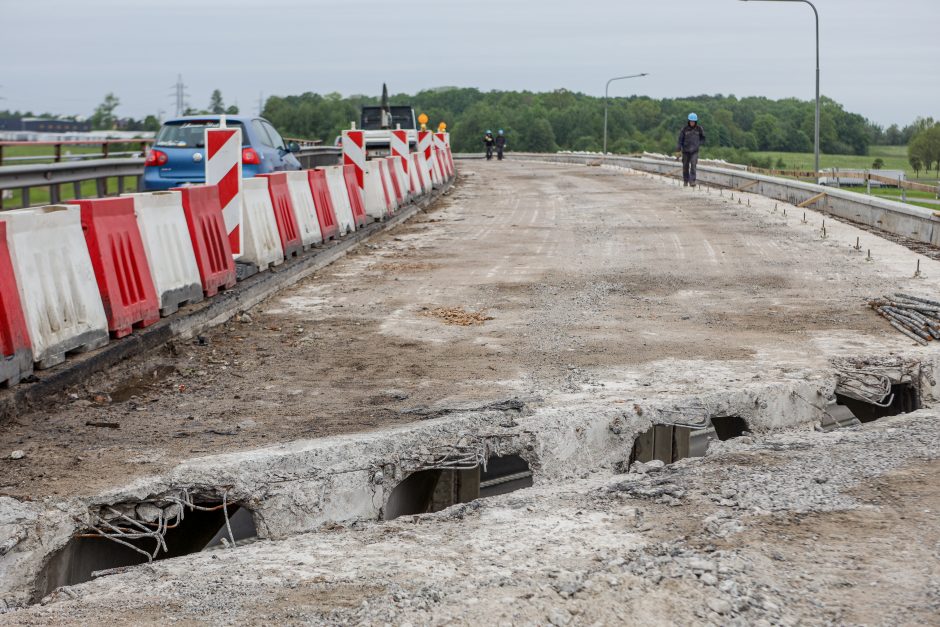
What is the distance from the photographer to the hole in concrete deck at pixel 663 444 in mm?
6719

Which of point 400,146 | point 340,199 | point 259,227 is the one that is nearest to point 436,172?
point 400,146

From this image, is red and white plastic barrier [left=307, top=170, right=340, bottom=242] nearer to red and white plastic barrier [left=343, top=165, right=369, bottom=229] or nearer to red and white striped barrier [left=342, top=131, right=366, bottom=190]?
red and white plastic barrier [left=343, top=165, right=369, bottom=229]

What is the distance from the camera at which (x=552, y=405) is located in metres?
6.79

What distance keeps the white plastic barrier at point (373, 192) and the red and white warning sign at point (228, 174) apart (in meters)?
6.47

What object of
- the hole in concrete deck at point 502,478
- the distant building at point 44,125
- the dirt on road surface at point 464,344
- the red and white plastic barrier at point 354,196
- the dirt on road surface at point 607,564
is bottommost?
the hole in concrete deck at point 502,478

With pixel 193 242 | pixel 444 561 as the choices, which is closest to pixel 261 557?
pixel 444 561

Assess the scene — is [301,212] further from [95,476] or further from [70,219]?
[95,476]

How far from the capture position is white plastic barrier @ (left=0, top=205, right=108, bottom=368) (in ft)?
22.8

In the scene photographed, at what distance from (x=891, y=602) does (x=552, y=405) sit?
3068 mm

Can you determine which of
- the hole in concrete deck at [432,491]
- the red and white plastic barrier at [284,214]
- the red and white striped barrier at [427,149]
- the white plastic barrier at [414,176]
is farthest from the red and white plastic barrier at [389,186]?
the hole in concrete deck at [432,491]

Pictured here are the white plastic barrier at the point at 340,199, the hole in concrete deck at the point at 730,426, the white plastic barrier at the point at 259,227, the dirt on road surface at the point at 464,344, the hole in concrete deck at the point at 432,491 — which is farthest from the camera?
the white plastic barrier at the point at 340,199

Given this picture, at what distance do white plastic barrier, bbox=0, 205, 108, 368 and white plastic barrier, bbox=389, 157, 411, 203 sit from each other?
13888 millimetres

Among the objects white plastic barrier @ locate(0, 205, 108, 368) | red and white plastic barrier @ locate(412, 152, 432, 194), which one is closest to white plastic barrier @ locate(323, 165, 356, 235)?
white plastic barrier @ locate(0, 205, 108, 368)

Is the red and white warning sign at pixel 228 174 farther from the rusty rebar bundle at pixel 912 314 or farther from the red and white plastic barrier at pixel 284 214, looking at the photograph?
the rusty rebar bundle at pixel 912 314
